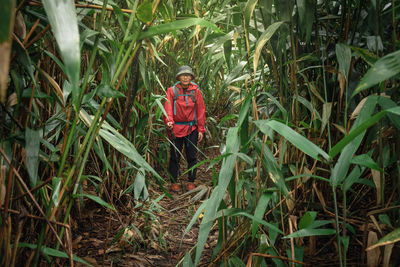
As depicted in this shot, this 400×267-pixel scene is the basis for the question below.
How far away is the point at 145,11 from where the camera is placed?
438 mm

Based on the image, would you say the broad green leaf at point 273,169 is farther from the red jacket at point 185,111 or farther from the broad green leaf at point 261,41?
the red jacket at point 185,111

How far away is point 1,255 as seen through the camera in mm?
455

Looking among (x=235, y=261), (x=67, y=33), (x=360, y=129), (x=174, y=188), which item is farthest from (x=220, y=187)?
(x=174, y=188)

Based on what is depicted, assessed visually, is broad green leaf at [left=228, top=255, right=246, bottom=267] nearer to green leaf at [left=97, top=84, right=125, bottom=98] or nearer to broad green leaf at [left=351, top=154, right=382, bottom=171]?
broad green leaf at [left=351, top=154, right=382, bottom=171]


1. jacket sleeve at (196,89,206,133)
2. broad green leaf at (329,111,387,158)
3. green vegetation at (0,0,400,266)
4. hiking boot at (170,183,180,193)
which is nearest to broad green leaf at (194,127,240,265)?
green vegetation at (0,0,400,266)

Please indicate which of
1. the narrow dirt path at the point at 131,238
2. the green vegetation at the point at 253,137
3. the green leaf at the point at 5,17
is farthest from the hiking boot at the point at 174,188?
the green leaf at the point at 5,17

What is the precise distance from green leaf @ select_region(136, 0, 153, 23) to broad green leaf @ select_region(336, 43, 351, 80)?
1.26 ft

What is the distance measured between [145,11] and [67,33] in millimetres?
180

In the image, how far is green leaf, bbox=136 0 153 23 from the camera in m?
0.43

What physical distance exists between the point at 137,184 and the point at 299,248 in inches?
25.7

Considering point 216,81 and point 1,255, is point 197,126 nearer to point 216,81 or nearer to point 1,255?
point 216,81

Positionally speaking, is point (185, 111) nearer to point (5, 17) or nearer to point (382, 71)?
point (382, 71)

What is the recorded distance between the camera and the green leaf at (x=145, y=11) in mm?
426

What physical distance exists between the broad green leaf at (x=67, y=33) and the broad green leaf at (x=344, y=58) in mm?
496
